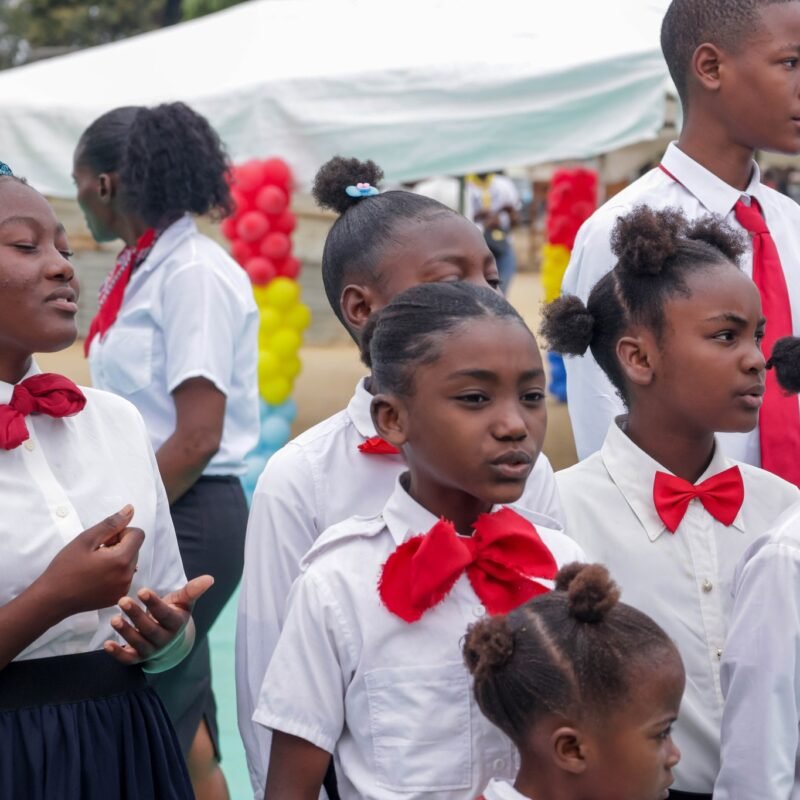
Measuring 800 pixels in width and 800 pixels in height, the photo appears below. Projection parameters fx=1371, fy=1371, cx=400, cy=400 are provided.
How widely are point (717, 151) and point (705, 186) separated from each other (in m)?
0.08

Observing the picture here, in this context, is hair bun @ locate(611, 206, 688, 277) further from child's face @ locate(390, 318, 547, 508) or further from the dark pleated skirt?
the dark pleated skirt

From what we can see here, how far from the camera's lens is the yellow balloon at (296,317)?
27.4 feet

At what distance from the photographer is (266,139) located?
7031 mm

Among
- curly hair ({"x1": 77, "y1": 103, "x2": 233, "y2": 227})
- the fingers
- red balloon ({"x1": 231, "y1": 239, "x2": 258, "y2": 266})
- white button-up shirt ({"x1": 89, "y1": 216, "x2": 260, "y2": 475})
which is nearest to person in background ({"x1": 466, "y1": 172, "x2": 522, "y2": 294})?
red balloon ({"x1": 231, "y1": 239, "x2": 258, "y2": 266})

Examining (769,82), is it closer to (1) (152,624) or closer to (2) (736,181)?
(2) (736,181)

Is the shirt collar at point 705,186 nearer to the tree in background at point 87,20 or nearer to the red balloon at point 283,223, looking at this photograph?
the red balloon at point 283,223

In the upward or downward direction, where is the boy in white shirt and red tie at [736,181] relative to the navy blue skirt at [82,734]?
upward

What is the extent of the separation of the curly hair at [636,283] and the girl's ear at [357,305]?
1.05 feet

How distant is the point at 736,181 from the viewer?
9.73 feet

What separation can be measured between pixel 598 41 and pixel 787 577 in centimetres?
504

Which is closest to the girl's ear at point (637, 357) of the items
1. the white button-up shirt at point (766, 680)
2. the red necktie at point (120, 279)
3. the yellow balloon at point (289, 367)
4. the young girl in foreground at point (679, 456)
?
the young girl in foreground at point (679, 456)

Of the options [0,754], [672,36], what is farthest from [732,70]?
[0,754]

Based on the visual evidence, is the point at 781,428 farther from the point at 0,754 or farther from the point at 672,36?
the point at 0,754

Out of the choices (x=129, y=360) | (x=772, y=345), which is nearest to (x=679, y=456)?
(x=772, y=345)
